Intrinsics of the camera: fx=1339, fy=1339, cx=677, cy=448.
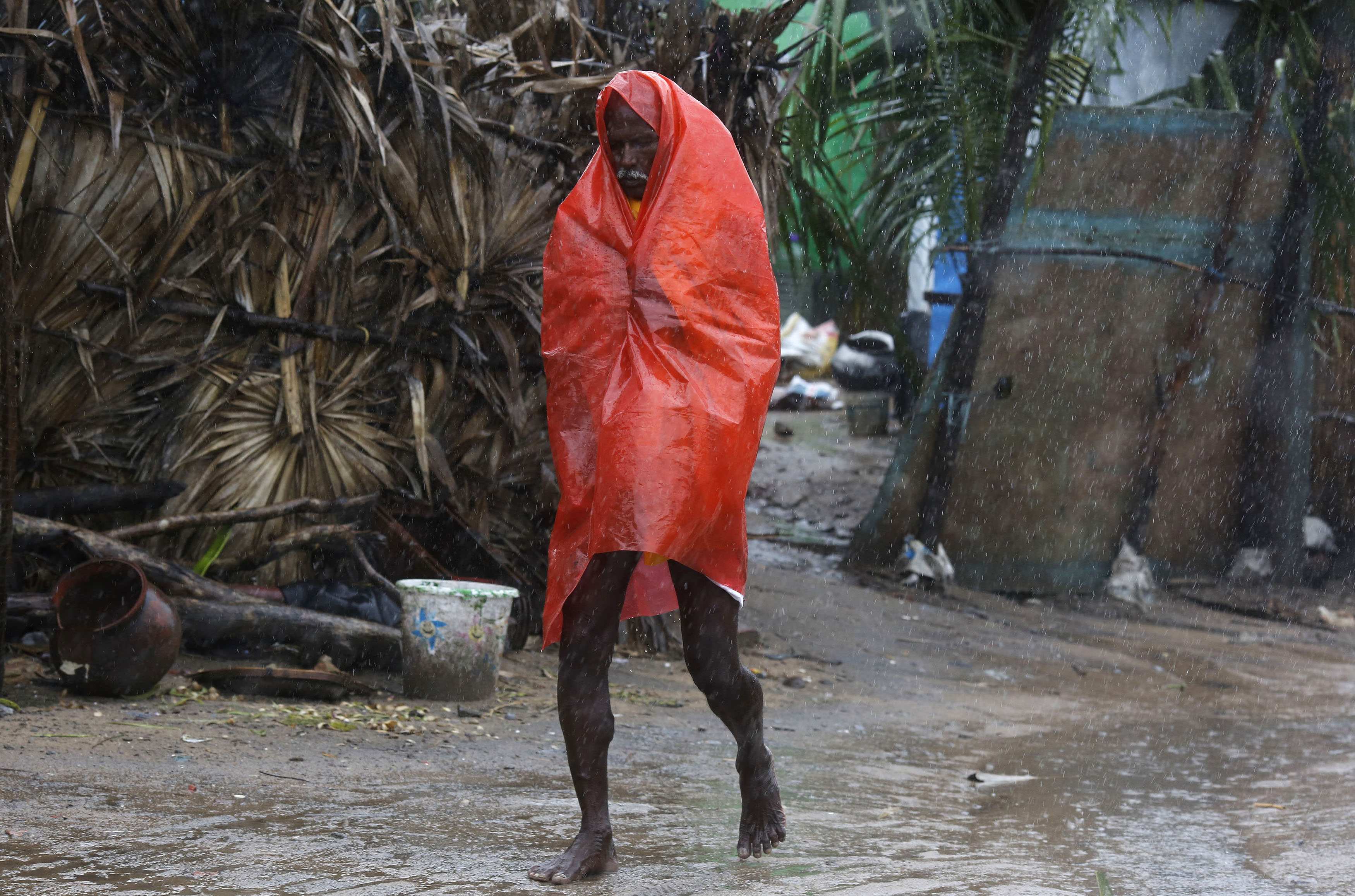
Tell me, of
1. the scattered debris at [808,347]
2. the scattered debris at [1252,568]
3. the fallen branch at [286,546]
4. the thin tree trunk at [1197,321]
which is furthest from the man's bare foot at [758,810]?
the scattered debris at [808,347]

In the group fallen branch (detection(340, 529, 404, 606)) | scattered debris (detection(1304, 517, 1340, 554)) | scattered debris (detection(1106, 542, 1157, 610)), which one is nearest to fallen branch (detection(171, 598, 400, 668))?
fallen branch (detection(340, 529, 404, 606))

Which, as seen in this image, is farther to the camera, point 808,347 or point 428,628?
point 808,347

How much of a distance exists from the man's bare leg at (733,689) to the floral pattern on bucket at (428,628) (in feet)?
6.79

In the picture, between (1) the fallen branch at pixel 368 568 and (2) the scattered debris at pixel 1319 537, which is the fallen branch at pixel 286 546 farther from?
(2) the scattered debris at pixel 1319 537

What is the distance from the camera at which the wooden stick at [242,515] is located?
5.11 m

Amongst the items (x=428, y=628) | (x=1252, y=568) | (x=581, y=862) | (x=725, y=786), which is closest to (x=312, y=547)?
(x=428, y=628)

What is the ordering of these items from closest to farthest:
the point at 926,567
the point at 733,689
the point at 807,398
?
the point at 733,689 → the point at 926,567 → the point at 807,398

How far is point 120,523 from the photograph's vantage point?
550cm

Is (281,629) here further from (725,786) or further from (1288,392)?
(1288,392)

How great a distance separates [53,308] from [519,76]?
2.21 metres

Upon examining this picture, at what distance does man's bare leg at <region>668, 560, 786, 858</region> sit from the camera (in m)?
3.12

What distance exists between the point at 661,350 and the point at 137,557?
9.23ft

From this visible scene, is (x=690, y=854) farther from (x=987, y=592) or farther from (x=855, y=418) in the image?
(x=855, y=418)

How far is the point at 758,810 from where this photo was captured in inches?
127
